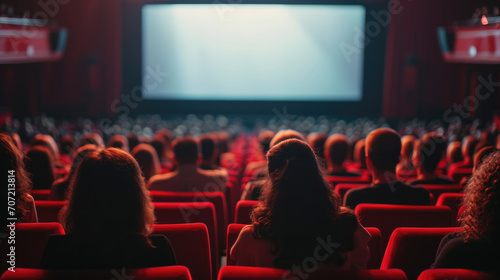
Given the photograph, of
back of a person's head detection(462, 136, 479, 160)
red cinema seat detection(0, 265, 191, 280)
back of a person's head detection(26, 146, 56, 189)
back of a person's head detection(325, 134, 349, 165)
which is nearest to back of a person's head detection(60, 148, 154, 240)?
red cinema seat detection(0, 265, 191, 280)

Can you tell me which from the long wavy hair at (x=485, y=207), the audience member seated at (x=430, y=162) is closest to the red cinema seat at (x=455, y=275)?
the long wavy hair at (x=485, y=207)

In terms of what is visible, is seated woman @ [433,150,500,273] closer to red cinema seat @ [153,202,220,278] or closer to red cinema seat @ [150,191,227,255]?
red cinema seat @ [153,202,220,278]

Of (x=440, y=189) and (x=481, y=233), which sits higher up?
(x=481, y=233)

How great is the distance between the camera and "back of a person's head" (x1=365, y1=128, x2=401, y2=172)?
9.66ft

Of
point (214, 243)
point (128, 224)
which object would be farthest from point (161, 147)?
point (128, 224)

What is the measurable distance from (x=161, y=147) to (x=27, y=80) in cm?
1021

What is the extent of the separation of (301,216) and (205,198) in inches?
51.8

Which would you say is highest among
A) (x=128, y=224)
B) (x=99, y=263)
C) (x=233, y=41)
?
(x=233, y=41)

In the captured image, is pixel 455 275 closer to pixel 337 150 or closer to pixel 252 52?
pixel 337 150

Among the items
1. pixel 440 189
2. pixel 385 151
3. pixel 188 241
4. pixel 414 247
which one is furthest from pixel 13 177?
pixel 440 189

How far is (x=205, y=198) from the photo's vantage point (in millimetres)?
2959

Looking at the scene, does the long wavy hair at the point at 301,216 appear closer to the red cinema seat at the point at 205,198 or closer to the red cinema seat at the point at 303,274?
the red cinema seat at the point at 303,274

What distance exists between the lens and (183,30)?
14.6 meters

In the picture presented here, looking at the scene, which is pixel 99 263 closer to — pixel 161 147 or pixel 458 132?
pixel 161 147
